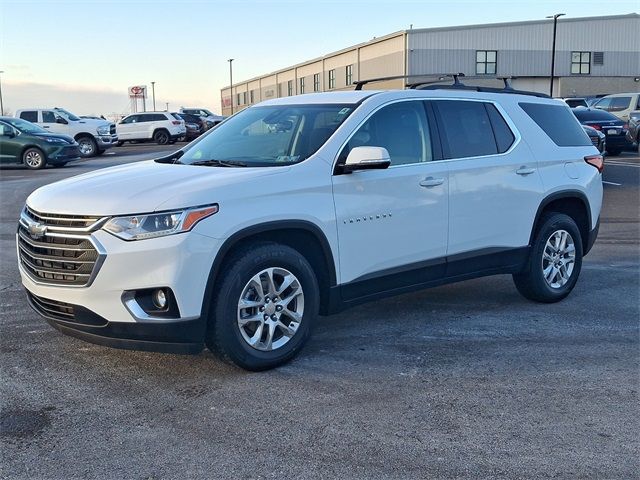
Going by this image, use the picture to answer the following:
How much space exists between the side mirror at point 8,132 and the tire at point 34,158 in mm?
652

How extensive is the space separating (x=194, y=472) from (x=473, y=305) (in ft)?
11.6

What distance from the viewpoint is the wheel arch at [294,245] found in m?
4.04

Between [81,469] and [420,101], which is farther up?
[420,101]

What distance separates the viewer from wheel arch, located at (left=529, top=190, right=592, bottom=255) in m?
5.89

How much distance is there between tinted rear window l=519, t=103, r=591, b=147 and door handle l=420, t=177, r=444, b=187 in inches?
58.1

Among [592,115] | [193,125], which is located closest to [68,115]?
[193,125]

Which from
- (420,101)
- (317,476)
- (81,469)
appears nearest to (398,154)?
(420,101)

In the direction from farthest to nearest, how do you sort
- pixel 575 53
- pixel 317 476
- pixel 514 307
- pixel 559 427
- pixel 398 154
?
1. pixel 575 53
2. pixel 514 307
3. pixel 398 154
4. pixel 559 427
5. pixel 317 476

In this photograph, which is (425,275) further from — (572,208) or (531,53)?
(531,53)

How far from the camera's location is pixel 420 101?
523cm

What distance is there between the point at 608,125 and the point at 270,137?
58.1ft

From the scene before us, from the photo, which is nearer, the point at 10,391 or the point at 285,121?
the point at 10,391

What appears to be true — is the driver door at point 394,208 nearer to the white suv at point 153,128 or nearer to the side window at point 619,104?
the side window at point 619,104

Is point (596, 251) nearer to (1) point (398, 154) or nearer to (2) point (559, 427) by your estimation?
(1) point (398, 154)
